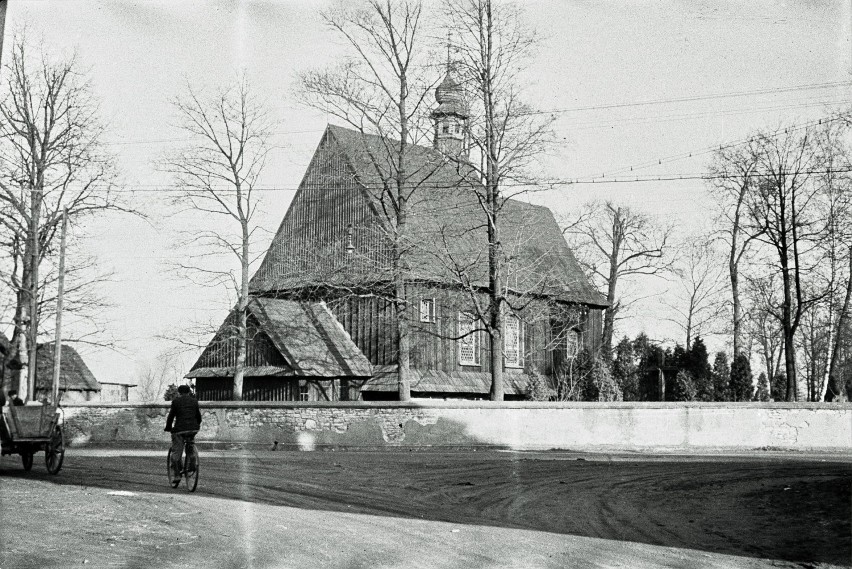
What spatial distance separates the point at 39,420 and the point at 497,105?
19.0 m

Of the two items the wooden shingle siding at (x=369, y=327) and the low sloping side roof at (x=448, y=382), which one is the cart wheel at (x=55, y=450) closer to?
the low sloping side roof at (x=448, y=382)

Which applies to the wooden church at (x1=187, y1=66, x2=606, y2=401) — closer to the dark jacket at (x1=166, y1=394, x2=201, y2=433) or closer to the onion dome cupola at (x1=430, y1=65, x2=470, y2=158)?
the onion dome cupola at (x1=430, y1=65, x2=470, y2=158)

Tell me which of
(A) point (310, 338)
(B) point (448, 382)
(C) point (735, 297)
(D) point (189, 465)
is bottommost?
(D) point (189, 465)

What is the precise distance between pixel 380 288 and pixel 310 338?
19.2 ft

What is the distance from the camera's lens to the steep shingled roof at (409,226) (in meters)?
33.7

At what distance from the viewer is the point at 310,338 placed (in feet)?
133

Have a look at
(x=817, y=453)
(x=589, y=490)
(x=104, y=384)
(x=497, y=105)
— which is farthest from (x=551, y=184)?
(x=104, y=384)

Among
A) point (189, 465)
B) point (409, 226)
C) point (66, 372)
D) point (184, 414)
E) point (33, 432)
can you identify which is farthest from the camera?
point (66, 372)

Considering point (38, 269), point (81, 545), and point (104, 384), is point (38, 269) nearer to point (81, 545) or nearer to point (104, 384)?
point (81, 545)

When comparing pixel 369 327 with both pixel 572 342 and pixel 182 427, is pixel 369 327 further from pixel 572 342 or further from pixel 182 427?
pixel 182 427

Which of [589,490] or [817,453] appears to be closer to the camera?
[589,490]

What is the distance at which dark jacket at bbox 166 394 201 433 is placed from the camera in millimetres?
16141

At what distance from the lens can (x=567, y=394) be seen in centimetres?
4494

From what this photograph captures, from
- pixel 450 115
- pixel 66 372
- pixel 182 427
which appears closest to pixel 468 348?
pixel 450 115
